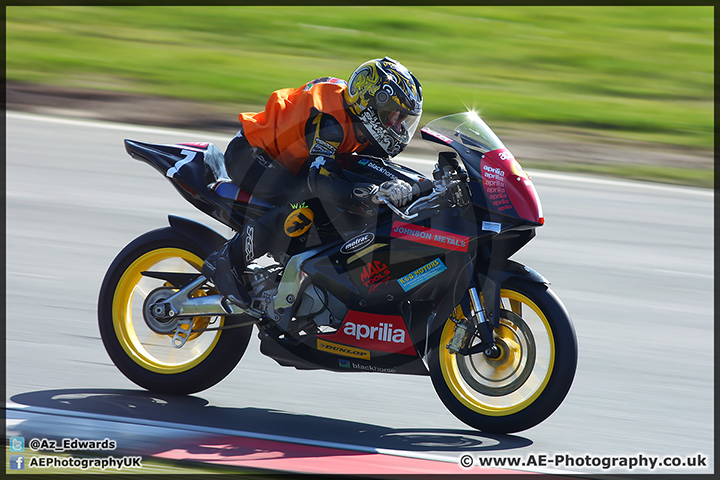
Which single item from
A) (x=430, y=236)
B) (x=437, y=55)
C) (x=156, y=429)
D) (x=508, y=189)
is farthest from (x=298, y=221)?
(x=437, y=55)

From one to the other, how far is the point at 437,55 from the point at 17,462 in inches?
400

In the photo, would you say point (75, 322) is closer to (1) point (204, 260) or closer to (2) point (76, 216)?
(1) point (204, 260)

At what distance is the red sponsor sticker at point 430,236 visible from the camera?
14.4ft

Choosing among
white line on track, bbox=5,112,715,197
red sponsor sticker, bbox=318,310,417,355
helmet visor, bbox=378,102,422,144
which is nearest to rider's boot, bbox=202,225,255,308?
red sponsor sticker, bbox=318,310,417,355

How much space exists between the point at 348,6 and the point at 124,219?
8.49 m

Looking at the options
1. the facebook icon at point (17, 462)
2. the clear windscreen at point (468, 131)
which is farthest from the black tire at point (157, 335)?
the clear windscreen at point (468, 131)

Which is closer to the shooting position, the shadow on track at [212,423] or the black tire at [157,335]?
the shadow on track at [212,423]

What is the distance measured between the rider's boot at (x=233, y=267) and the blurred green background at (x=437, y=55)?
19.7 ft

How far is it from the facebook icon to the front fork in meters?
2.09

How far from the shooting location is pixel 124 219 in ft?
25.3

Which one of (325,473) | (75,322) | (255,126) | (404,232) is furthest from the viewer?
(75,322)

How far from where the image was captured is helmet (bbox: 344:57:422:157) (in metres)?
4.39

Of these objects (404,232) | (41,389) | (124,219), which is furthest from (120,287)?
(124,219)

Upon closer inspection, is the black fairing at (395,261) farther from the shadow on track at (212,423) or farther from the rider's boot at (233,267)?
the shadow on track at (212,423)
